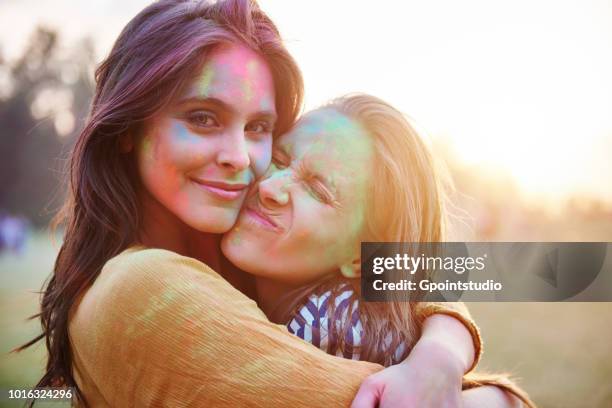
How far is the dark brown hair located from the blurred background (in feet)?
1.06

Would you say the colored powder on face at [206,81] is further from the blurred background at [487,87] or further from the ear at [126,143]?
the blurred background at [487,87]

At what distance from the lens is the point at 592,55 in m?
1.99

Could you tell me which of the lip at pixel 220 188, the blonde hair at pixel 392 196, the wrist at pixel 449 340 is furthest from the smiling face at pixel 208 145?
the wrist at pixel 449 340

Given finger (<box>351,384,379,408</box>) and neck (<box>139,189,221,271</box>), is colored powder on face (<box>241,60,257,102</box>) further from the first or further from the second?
finger (<box>351,384,379,408</box>)

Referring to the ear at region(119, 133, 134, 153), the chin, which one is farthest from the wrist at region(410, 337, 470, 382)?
the ear at region(119, 133, 134, 153)

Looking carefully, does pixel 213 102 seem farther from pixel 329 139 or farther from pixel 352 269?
pixel 352 269

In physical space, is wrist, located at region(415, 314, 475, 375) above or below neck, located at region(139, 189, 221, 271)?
below

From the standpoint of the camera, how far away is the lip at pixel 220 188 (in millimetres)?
1529

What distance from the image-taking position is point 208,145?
1508 millimetres

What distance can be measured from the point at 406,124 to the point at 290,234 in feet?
1.29

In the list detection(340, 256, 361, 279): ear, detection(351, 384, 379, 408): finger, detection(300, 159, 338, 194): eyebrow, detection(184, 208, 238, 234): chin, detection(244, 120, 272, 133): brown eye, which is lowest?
detection(351, 384, 379, 408): finger

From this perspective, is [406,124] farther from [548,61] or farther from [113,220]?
[113,220]

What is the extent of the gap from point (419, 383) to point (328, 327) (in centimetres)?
28

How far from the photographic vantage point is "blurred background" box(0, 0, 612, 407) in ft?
6.23
